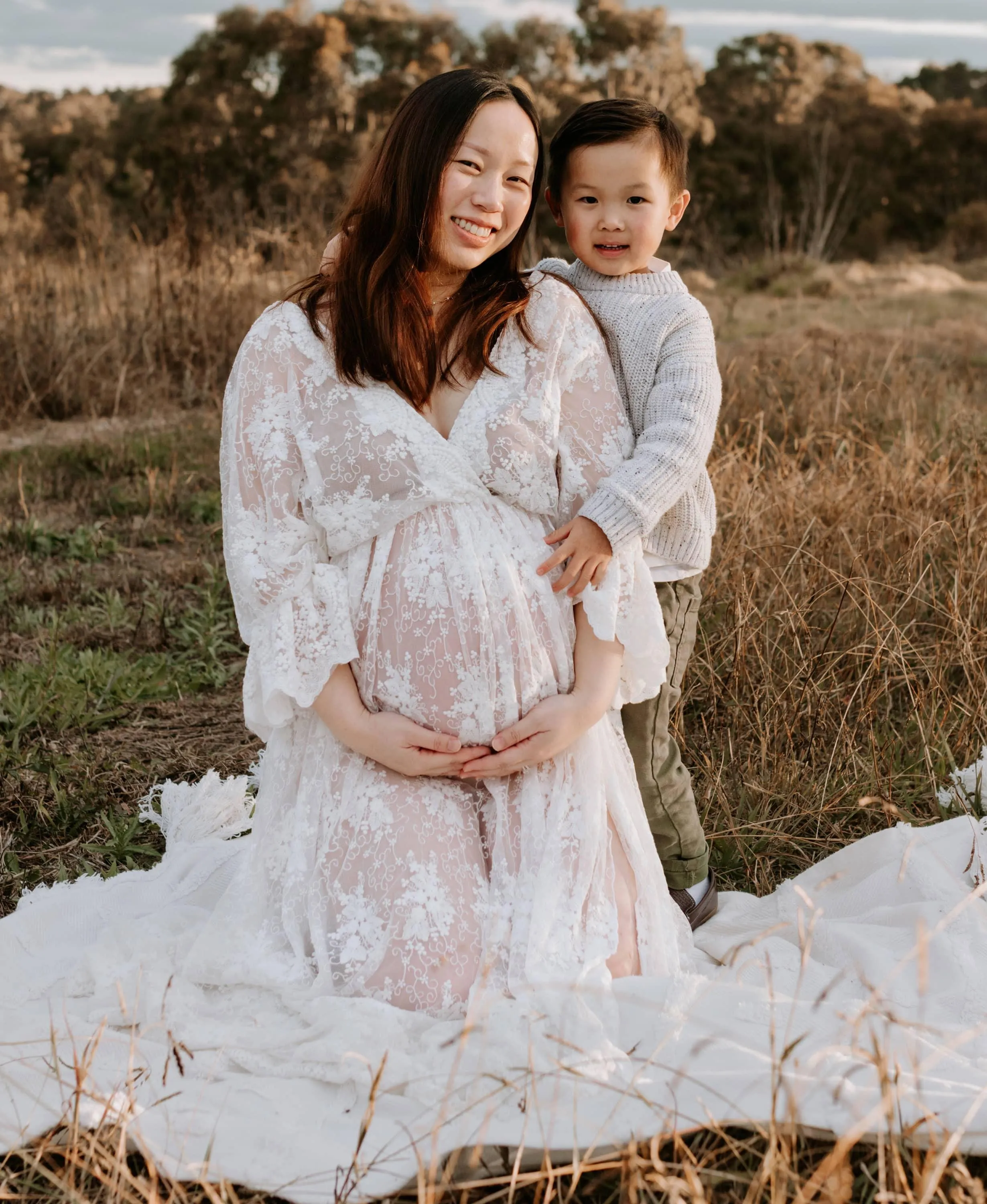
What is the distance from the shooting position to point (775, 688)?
10.6 ft

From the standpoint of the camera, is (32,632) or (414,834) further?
(32,632)

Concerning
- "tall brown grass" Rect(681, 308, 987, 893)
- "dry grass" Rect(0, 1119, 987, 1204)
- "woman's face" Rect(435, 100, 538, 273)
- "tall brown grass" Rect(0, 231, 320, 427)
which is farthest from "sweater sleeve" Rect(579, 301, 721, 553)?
"tall brown grass" Rect(0, 231, 320, 427)

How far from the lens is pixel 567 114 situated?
1952cm

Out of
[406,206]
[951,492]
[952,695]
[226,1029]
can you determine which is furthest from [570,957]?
[951,492]

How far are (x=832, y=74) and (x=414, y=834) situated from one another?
86.7 ft

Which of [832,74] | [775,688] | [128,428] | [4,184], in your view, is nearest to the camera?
[775,688]

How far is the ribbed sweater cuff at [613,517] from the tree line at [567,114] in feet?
41.8

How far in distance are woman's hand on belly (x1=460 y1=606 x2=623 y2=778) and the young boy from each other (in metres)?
0.13

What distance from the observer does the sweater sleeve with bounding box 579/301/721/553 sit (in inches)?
82.5

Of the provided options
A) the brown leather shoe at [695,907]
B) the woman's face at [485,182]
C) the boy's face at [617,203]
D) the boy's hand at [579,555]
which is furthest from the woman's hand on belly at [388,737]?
the boy's face at [617,203]

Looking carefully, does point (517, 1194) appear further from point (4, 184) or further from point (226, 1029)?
point (4, 184)

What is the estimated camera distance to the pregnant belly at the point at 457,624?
6.89 ft

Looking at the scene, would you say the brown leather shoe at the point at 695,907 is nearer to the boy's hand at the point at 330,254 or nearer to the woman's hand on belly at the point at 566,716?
the woman's hand on belly at the point at 566,716

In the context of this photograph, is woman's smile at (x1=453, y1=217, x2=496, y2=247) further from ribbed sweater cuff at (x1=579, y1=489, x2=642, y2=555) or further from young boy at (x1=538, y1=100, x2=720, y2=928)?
ribbed sweater cuff at (x1=579, y1=489, x2=642, y2=555)
